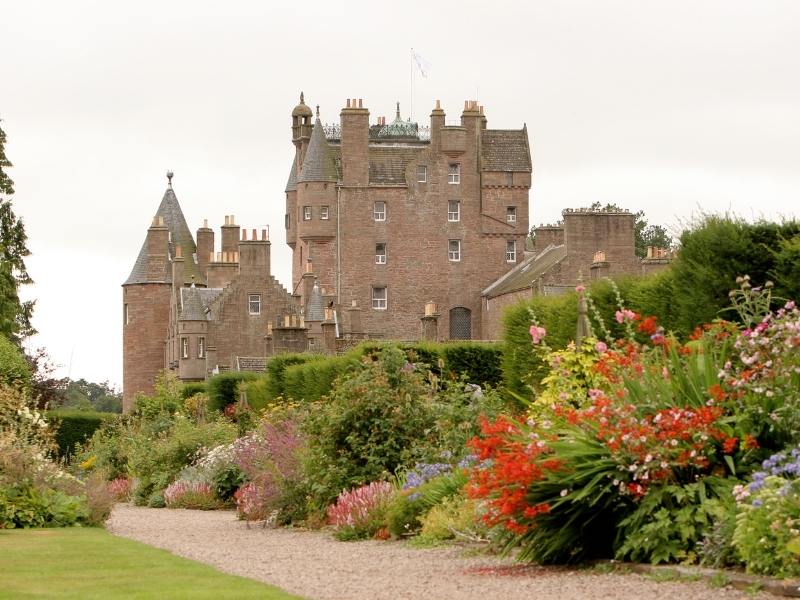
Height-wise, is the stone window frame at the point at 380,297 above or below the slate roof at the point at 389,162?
below

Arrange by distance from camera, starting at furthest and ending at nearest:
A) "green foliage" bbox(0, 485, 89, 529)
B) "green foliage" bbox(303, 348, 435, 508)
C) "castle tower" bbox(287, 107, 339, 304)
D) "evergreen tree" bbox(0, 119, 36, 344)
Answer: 1. "castle tower" bbox(287, 107, 339, 304)
2. "evergreen tree" bbox(0, 119, 36, 344)
3. "green foliage" bbox(303, 348, 435, 508)
4. "green foliage" bbox(0, 485, 89, 529)

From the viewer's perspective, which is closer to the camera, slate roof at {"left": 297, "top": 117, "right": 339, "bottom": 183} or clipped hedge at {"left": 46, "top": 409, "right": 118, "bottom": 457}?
clipped hedge at {"left": 46, "top": 409, "right": 118, "bottom": 457}

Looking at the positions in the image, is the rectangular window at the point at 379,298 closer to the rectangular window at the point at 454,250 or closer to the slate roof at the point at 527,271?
the rectangular window at the point at 454,250

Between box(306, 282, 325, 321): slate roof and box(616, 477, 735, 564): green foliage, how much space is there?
61.7 metres

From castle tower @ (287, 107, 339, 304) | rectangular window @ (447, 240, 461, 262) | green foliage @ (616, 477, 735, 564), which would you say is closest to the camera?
green foliage @ (616, 477, 735, 564)

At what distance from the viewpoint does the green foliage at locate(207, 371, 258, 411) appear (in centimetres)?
5188

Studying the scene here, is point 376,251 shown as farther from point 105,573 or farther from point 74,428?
point 105,573

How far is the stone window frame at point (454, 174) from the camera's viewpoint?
84.9 meters

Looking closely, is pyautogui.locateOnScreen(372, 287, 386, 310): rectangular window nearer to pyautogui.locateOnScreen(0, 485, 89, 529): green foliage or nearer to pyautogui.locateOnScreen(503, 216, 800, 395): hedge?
pyautogui.locateOnScreen(503, 216, 800, 395): hedge

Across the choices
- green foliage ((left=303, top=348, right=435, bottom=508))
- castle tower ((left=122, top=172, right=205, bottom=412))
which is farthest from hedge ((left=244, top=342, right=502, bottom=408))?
castle tower ((left=122, top=172, right=205, bottom=412))

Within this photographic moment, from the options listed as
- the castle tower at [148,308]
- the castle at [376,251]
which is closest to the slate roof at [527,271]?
the castle at [376,251]

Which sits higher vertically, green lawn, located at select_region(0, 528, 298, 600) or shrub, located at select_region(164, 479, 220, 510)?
shrub, located at select_region(164, 479, 220, 510)

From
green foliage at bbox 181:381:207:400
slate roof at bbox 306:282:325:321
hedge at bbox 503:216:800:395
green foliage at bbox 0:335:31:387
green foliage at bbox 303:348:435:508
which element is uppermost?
slate roof at bbox 306:282:325:321

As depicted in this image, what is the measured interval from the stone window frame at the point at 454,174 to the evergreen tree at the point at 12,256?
1258 inches
